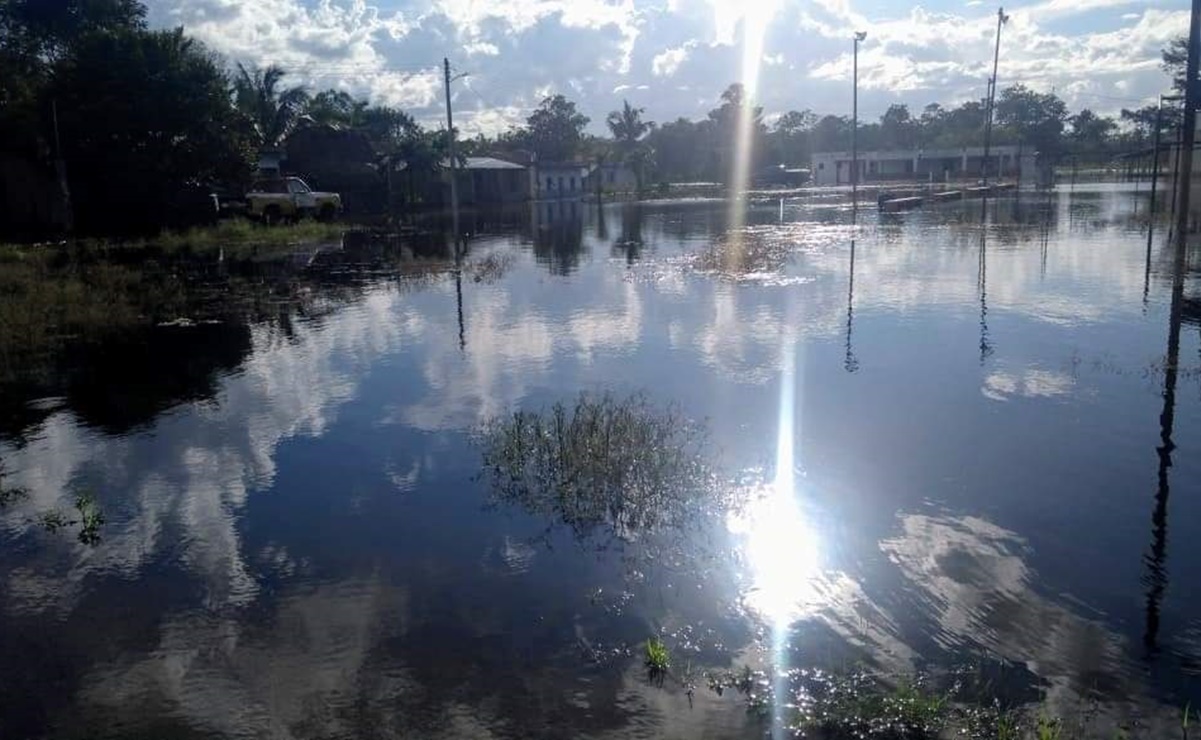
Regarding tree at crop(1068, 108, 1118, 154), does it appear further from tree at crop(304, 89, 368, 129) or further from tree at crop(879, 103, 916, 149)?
tree at crop(304, 89, 368, 129)

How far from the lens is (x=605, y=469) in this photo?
8398 mm

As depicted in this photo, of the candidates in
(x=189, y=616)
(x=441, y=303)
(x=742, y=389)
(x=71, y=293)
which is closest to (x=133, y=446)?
(x=189, y=616)

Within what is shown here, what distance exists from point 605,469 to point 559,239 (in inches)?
1138

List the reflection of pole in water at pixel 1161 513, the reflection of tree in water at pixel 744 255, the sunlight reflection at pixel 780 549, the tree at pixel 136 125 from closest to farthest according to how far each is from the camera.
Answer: the reflection of pole in water at pixel 1161 513 → the sunlight reflection at pixel 780 549 → the reflection of tree in water at pixel 744 255 → the tree at pixel 136 125

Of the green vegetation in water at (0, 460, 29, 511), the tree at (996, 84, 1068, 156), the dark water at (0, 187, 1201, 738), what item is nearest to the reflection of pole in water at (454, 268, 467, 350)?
the dark water at (0, 187, 1201, 738)

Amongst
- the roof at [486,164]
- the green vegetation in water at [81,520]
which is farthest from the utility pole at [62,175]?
the green vegetation in water at [81,520]

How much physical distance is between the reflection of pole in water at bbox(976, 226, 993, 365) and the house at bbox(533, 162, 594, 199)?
59039 millimetres

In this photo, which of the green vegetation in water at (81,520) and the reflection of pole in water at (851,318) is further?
the reflection of pole in water at (851,318)

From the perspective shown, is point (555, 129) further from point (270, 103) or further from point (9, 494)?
point (9, 494)

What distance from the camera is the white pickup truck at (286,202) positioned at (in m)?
43.5

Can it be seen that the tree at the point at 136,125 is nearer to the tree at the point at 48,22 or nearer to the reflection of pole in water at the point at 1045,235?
the tree at the point at 48,22

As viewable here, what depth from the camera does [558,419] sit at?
9461 mm

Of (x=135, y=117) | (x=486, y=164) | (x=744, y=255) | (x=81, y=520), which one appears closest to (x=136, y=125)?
(x=135, y=117)

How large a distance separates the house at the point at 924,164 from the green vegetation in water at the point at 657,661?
8556cm
